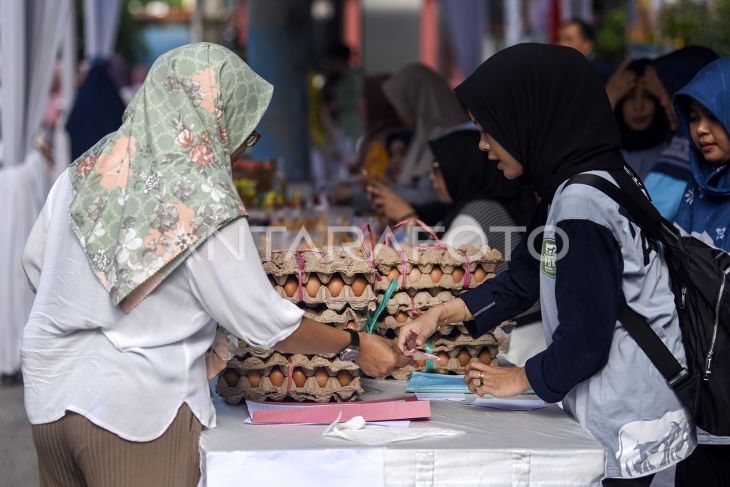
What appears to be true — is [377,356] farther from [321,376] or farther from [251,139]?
[251,139]

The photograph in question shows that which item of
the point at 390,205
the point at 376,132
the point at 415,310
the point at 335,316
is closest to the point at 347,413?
the point at 335,316

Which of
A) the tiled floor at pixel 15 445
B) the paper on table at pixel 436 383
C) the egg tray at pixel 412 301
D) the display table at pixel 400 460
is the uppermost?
the egg tray at pixel 412 301

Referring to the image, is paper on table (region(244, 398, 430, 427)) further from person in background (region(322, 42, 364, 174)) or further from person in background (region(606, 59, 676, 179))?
person in background (region(322, 42, 364, 174))

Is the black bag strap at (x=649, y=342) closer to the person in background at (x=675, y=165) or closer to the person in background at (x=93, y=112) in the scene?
the person in background at (x=675, y=165)

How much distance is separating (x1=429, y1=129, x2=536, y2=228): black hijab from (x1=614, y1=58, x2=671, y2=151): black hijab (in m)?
1.13

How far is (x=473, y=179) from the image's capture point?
13.5ft

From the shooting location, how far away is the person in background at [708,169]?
9.77ft

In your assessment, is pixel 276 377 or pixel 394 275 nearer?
pixel 276 377

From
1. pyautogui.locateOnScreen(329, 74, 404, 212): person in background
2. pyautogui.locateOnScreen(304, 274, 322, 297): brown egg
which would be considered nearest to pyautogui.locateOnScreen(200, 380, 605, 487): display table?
pyautogui.locateOnScreen(304, 274, 322, 297): brown egg

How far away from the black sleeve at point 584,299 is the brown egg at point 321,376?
2.19 ft

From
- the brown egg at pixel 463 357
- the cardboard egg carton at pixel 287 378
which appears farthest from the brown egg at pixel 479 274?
the cardboard egg carton at pixel 287 378

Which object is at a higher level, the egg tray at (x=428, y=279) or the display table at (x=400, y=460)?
the egg tray at (x=428, y=279)

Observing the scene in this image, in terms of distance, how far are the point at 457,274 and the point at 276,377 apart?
26.7 inches

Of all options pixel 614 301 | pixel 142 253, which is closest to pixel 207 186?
pixel 142 253
